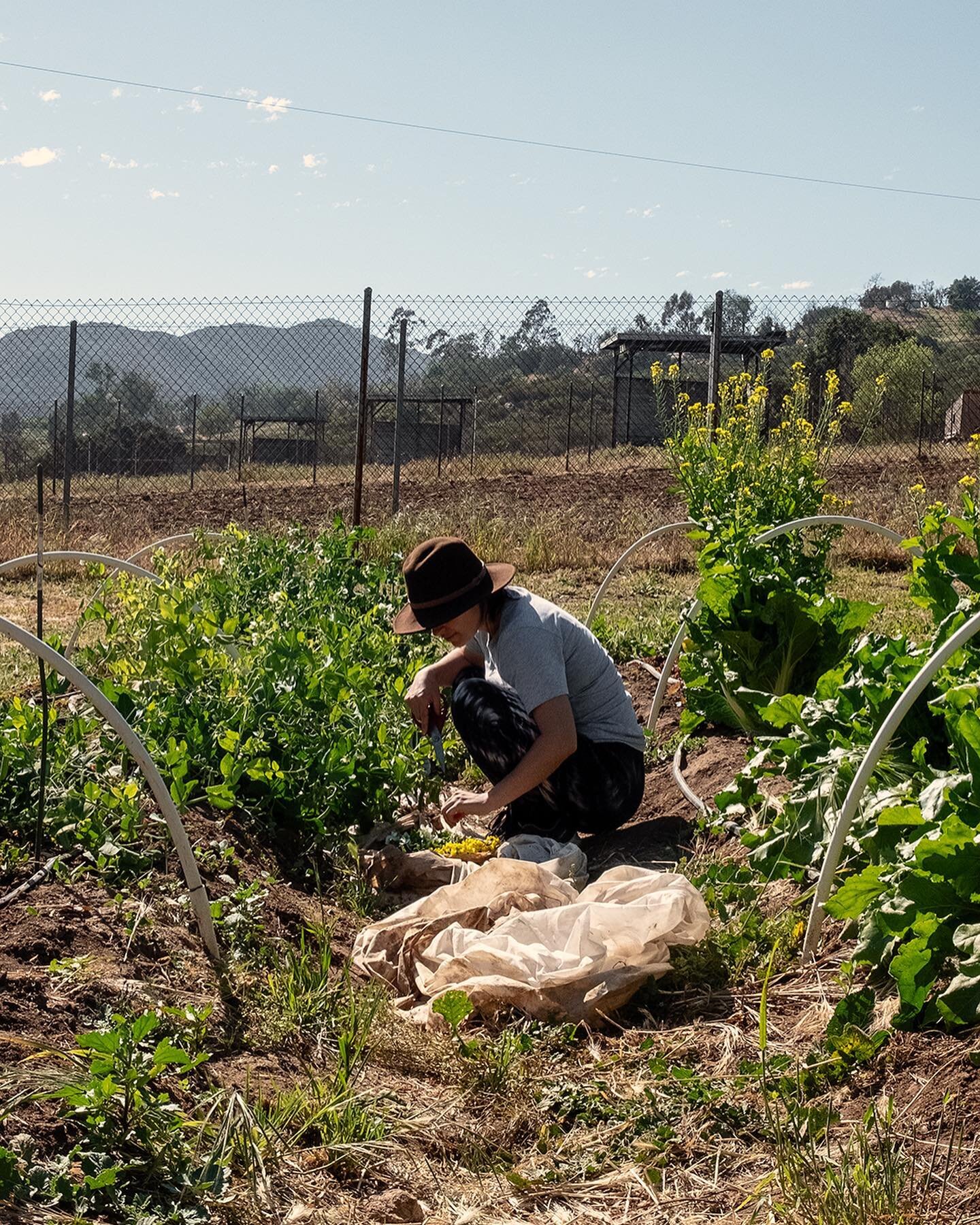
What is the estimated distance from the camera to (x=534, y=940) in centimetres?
280

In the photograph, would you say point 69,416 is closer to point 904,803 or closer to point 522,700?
point 522,700

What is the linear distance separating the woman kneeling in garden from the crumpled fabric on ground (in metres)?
0.35

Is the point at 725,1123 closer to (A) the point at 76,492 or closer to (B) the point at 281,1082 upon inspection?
(B) the point at 281,1082

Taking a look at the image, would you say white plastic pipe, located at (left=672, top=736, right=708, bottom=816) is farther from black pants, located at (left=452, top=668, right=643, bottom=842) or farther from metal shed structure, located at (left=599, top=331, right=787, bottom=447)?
metal shed structure, located at (left=599, top=331, right=787, bottom=447)

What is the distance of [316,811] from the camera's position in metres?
3.50

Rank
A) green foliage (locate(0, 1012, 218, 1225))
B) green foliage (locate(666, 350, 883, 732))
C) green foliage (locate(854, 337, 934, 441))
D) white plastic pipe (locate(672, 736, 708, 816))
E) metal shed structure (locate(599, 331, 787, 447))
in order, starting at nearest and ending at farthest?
green foliage (locate(0, 1012, 218, 1225)) < white plastic pipe (locate(672, 736, 708, 816)) < green foliage (locate(666, 350, 883, 732)) < metal shed structure (locate(599, 331, 787, 447)) < green foliage (locate(854, 337, 934, 441))

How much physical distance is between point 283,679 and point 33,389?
979 cm

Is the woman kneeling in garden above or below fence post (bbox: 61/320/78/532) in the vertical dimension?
below

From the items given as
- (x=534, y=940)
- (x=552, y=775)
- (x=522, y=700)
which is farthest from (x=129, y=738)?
(x=552, y=775)

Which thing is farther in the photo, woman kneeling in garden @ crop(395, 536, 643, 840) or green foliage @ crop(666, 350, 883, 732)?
green foliage @ crop(666, 350, 883, 732)

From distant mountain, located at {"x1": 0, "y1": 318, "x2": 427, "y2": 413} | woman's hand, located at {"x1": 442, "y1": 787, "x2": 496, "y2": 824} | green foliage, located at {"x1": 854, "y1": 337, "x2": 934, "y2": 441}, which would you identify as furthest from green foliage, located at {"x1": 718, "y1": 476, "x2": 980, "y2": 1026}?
green foliage, located at {"x1": 854, "y1": 337, "x2": 934, "y2": 441}

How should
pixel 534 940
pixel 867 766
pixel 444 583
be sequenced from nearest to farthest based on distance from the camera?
pixel 867 766
pixel 534 940
pixel 444 583

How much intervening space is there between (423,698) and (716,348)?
6.28 meters

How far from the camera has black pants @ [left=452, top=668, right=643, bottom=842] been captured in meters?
3.56
